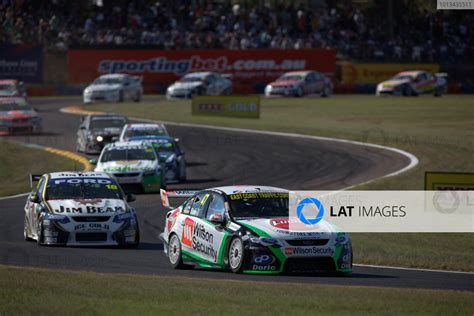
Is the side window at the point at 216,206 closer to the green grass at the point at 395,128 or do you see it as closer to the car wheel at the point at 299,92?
the green grass at the point at 395,128

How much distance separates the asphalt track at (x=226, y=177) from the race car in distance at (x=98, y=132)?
160cm

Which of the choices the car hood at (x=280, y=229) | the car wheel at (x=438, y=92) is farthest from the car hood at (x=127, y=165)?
the car wheel at (x=438, y=92)

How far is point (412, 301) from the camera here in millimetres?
11336

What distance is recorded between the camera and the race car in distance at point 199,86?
5497cm

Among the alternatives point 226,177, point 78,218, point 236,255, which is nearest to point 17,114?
point 226,177

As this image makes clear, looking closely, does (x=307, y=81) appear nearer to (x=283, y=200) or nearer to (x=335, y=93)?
(x=335, y=93)

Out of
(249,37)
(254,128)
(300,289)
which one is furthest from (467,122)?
(300,289)

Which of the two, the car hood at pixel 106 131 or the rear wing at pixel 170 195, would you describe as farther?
the car hood at pixel 106 131

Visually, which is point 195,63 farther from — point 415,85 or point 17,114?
point 17,114

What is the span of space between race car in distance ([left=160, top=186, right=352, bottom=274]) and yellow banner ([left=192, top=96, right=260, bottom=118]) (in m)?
31.0

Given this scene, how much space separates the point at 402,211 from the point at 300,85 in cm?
3807

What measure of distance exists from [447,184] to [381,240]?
1554 mm

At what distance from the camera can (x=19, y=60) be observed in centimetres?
5525

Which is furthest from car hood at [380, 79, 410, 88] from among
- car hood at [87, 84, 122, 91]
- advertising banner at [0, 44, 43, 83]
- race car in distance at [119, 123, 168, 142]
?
race car in distance at [119, 123, 168, 142]
